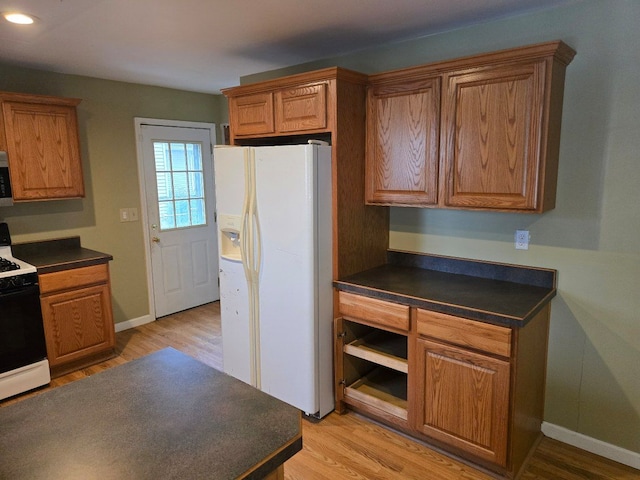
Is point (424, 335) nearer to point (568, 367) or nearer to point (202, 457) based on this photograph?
point (568, 367)

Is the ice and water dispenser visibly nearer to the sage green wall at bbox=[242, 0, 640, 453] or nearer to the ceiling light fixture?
the ceiling light fixture

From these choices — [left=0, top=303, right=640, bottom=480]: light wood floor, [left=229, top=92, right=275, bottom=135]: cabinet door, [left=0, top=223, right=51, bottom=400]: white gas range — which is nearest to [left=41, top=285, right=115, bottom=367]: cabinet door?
[left=0, top=223, right=51, bottom=400]: white gas range

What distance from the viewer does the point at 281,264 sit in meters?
2.55

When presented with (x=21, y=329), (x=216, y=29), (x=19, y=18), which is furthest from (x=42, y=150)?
(x=216, y=29)

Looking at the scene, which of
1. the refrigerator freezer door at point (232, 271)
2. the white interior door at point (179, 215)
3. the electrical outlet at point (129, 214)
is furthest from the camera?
the white interior door at point (179, 215)

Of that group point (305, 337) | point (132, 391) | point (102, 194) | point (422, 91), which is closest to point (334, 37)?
point (422, 91)

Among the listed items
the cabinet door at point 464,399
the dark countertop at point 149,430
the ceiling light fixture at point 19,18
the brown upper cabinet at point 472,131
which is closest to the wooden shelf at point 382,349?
the cabinet door at point 464,399

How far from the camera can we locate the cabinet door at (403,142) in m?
2.32

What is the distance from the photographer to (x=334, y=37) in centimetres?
258

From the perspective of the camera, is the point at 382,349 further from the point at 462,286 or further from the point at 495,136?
the point at 495,136

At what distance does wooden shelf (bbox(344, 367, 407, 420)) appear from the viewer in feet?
8.06

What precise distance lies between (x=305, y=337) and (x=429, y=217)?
1110 mm

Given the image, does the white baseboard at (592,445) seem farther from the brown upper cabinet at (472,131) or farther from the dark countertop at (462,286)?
the brown upper cabinet at (472,131)

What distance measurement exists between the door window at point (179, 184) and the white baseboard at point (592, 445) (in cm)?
371
